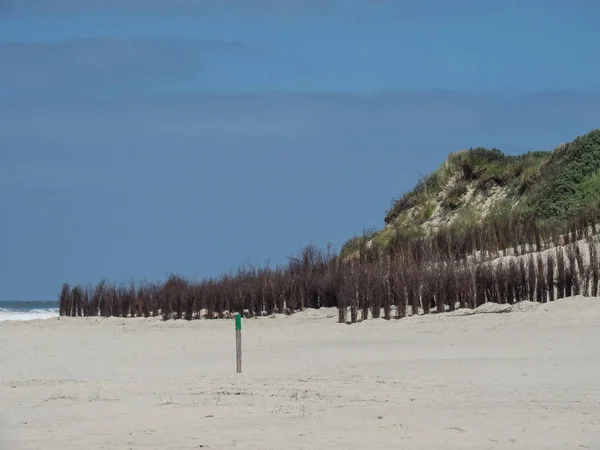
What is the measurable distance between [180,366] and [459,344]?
4466 mm

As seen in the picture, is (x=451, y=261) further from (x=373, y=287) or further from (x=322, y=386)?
(x=322, y=386)

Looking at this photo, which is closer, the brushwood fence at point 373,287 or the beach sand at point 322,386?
the beach sand at point 322,386

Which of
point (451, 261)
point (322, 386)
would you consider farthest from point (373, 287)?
point (322, 386)

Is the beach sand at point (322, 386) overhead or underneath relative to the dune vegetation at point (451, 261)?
underneath

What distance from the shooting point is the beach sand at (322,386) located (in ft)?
28.7

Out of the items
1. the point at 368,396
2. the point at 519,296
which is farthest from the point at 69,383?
the point at 519,296

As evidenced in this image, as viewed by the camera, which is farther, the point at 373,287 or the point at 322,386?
the point at 373,287

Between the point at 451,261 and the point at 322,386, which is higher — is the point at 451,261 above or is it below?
above

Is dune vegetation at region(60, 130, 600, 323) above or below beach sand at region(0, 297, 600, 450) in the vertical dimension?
above

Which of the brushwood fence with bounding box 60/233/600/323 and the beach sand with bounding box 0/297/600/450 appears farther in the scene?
the brushwood fence with bounding box 60/233/600/323

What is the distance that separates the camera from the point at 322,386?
12.3 meters

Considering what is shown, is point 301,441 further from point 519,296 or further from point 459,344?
point 519,296

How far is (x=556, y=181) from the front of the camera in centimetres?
3338

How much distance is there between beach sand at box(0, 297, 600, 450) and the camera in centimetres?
873
